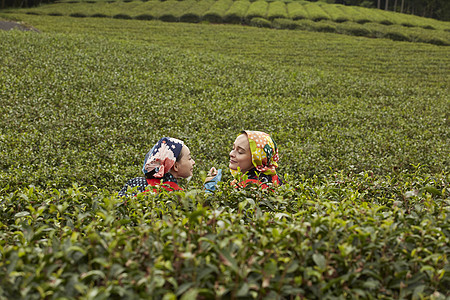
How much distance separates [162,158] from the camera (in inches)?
138

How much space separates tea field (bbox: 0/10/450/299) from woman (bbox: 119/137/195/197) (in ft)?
0.68

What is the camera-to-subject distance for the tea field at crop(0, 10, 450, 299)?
1.61 m

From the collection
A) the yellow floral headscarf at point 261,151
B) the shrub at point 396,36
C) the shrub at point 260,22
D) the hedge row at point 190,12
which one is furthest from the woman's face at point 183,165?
the hedge row at point 190,12

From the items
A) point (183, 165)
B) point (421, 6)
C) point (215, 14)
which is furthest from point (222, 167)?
point (421, 6)

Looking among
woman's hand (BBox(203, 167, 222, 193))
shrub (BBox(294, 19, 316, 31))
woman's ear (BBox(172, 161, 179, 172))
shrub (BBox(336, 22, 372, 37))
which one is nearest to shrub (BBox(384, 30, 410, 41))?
shrub (BBox(336, 22, 372, 37))

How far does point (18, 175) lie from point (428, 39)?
1166 inches

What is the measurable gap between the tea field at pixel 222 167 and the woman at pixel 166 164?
0.21 m

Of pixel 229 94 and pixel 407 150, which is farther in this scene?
pixel 229 94

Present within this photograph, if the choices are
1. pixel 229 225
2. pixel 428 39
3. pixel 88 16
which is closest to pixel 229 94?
pixel 229 225

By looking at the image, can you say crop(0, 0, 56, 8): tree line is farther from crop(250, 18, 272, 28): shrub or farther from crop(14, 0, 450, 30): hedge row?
crop(250, 18, 272, 28): shrub

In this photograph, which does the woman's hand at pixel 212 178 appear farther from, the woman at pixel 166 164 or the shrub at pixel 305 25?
the shrub at pixel 305 25

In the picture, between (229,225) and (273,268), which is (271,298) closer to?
(273,268)

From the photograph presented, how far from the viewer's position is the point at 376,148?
7.70 meters

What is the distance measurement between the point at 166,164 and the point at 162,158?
7 centimetres
